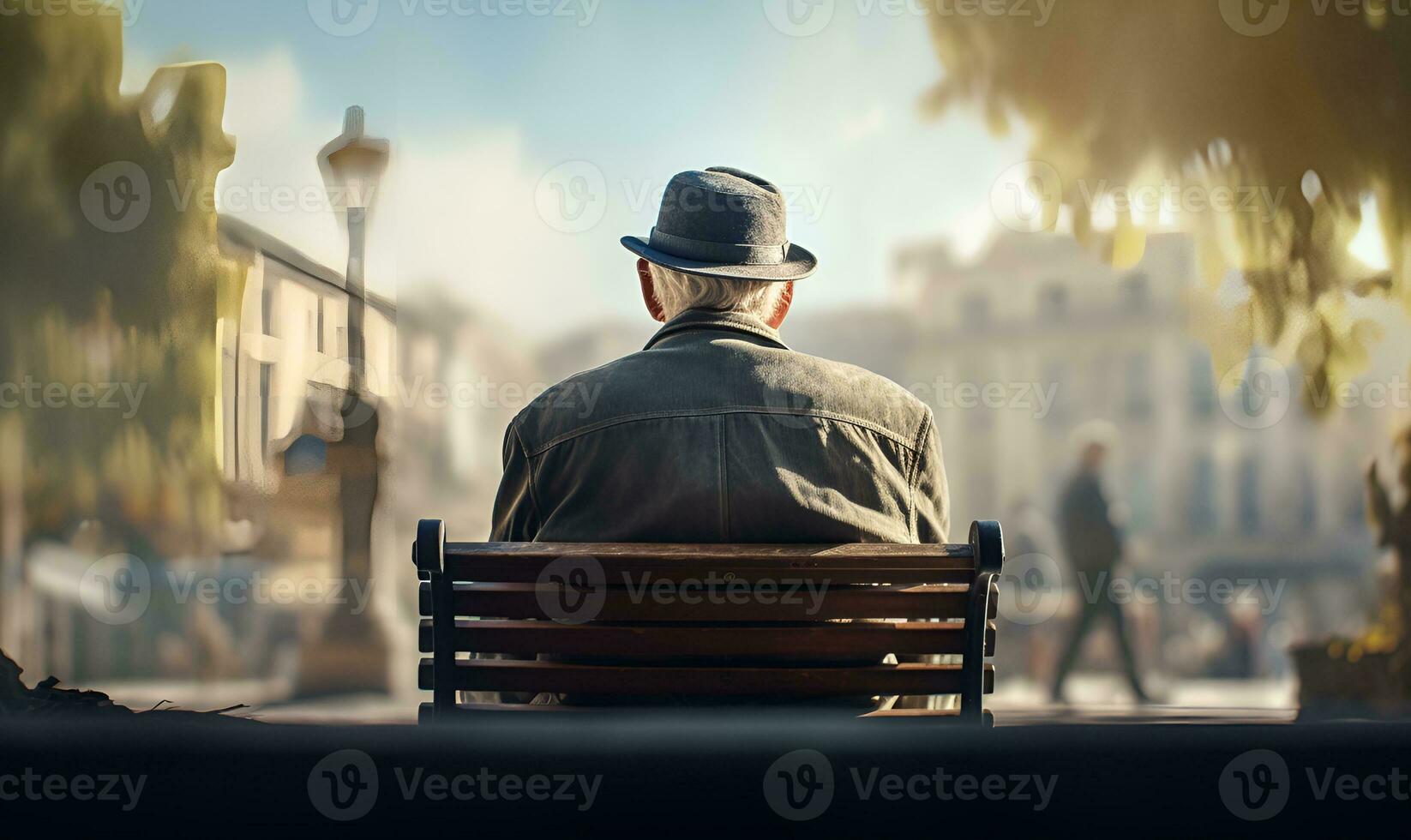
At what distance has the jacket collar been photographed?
75.9 inches

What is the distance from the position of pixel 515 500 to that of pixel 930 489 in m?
0.67

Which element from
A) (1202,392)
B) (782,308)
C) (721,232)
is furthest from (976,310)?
(721,232)

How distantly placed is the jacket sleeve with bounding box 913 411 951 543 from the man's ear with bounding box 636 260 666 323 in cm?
53

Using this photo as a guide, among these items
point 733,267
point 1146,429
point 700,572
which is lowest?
point 700,572

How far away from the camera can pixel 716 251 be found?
1.97m

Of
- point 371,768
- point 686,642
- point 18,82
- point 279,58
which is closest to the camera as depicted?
point 371,768

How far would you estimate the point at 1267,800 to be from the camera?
1259 mm

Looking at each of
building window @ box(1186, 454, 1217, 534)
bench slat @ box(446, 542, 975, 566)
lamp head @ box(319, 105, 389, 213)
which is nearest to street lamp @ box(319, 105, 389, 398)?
lamp head @ box(319, 105, 389, 213)

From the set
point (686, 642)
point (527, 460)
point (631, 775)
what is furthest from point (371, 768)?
point (527, 460)

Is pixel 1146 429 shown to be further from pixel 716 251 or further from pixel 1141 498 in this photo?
pixel 716 251

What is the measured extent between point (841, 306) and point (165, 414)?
327 cm

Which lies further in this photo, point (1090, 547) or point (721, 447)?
point (1090, 547)

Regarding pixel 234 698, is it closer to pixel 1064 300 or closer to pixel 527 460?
pixel 527 460

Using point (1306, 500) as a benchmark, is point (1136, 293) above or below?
above
